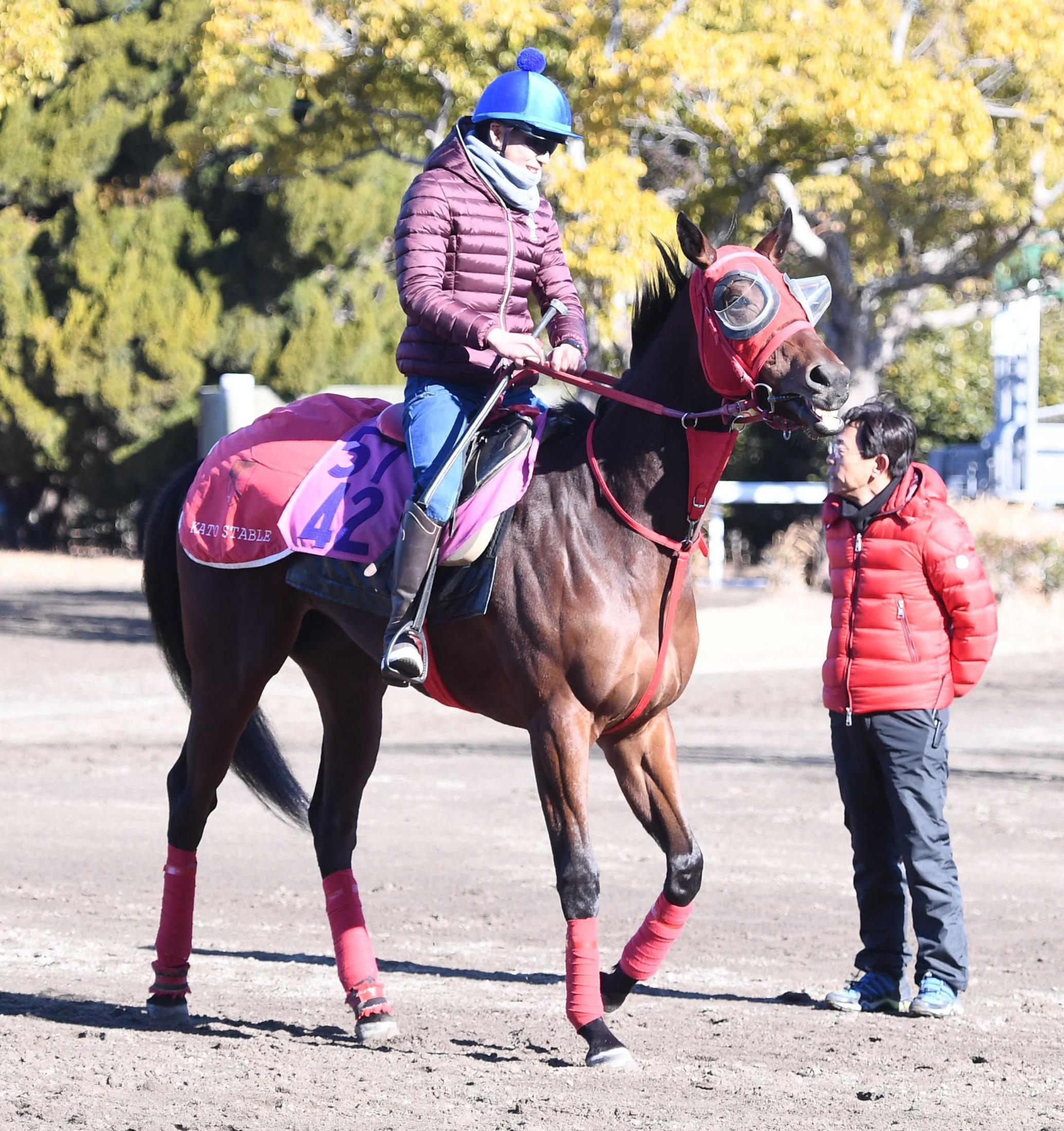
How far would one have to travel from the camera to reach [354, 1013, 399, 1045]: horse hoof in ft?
16.2

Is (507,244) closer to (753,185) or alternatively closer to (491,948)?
(491,948)

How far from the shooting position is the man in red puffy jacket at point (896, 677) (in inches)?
218

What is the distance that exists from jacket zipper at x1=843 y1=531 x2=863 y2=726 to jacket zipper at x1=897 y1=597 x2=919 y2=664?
0.52 ft

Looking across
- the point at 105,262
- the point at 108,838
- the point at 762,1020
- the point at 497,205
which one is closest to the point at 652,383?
the point at 497,205

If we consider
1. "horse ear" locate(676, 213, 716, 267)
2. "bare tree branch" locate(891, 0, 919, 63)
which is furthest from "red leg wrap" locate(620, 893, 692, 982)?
"bare tree branch" locate(891, 0, 919, 63)

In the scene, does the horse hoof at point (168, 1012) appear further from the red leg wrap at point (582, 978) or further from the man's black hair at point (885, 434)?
the man's black hair at point (885, 434)

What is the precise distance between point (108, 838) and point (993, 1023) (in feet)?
15.2

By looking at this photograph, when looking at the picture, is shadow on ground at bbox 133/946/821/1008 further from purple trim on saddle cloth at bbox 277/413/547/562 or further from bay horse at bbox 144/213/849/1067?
purple trim on saddle cloth at bbox 277/413/547/562

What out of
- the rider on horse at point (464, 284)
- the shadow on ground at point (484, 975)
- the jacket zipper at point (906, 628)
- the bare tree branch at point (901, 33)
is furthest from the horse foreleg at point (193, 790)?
the bare tree branch at point (901, 33)

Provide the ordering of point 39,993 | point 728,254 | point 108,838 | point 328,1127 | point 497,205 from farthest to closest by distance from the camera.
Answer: point 108,838
point 39,993
point 497,205
point 728,254
point 328,1127

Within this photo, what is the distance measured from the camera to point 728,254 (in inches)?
185

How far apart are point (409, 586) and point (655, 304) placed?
1.17 metres

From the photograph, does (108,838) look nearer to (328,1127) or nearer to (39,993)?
(39,993)

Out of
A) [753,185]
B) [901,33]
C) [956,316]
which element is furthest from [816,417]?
[956,316]
